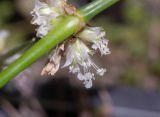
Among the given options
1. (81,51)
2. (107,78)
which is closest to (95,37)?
(81,51)

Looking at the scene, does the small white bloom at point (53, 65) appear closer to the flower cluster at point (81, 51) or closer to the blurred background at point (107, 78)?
the flower cluster at point (81, 51)

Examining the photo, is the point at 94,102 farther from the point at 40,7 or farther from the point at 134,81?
the point at 40,7

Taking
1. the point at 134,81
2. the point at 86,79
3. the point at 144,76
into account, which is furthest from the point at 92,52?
the point at 144,76

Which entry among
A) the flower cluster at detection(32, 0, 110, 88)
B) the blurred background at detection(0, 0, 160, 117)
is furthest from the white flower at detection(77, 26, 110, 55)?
the blurred background at detection(0, 0, 160, 117)

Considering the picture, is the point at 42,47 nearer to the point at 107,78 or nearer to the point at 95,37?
the point at 95,37

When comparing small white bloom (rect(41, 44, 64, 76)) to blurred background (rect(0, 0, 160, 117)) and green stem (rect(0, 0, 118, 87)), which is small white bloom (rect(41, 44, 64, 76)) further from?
blurred background (rect(0, 0, 160, 117))

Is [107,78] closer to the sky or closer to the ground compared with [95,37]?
closer to the sky
